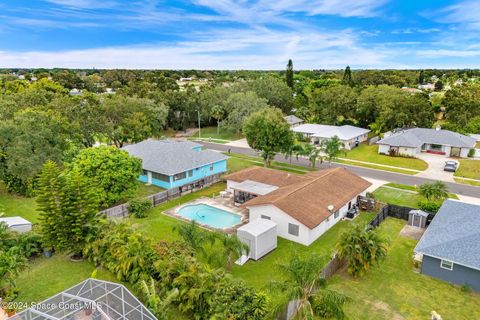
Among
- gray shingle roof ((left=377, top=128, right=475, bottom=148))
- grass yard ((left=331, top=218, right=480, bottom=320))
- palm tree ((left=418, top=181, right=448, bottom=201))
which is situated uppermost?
gray shingle roof ((left=377, top=128, right=475, bottom=148))

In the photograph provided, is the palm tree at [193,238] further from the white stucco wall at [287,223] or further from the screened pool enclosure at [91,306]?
the white stucco wall at [287,223]

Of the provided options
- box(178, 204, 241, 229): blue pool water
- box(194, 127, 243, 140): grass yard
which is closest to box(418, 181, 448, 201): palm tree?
box(178, 204, 241, 229): blue pool water

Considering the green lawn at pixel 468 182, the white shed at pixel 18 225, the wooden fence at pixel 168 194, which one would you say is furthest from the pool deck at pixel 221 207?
the green lawn at pixel 468 182

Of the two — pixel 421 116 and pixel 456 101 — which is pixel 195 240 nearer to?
pixel 421 116

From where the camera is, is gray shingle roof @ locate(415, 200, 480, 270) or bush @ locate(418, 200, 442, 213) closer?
gray shingle roof @ locate(415, 200, 480, 270)

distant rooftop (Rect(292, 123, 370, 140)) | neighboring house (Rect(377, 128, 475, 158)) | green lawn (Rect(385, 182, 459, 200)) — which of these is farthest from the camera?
distant rooftop (Rect(292, 123, 370, 140))

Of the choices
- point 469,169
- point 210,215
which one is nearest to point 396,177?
point 469,169

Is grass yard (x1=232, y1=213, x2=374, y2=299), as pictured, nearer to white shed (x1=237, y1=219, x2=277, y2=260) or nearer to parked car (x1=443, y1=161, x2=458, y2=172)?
white shed (x1=237, y1=219, x2=277, y2=260)

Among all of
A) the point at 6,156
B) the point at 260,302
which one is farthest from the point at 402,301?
the point at 6,156
